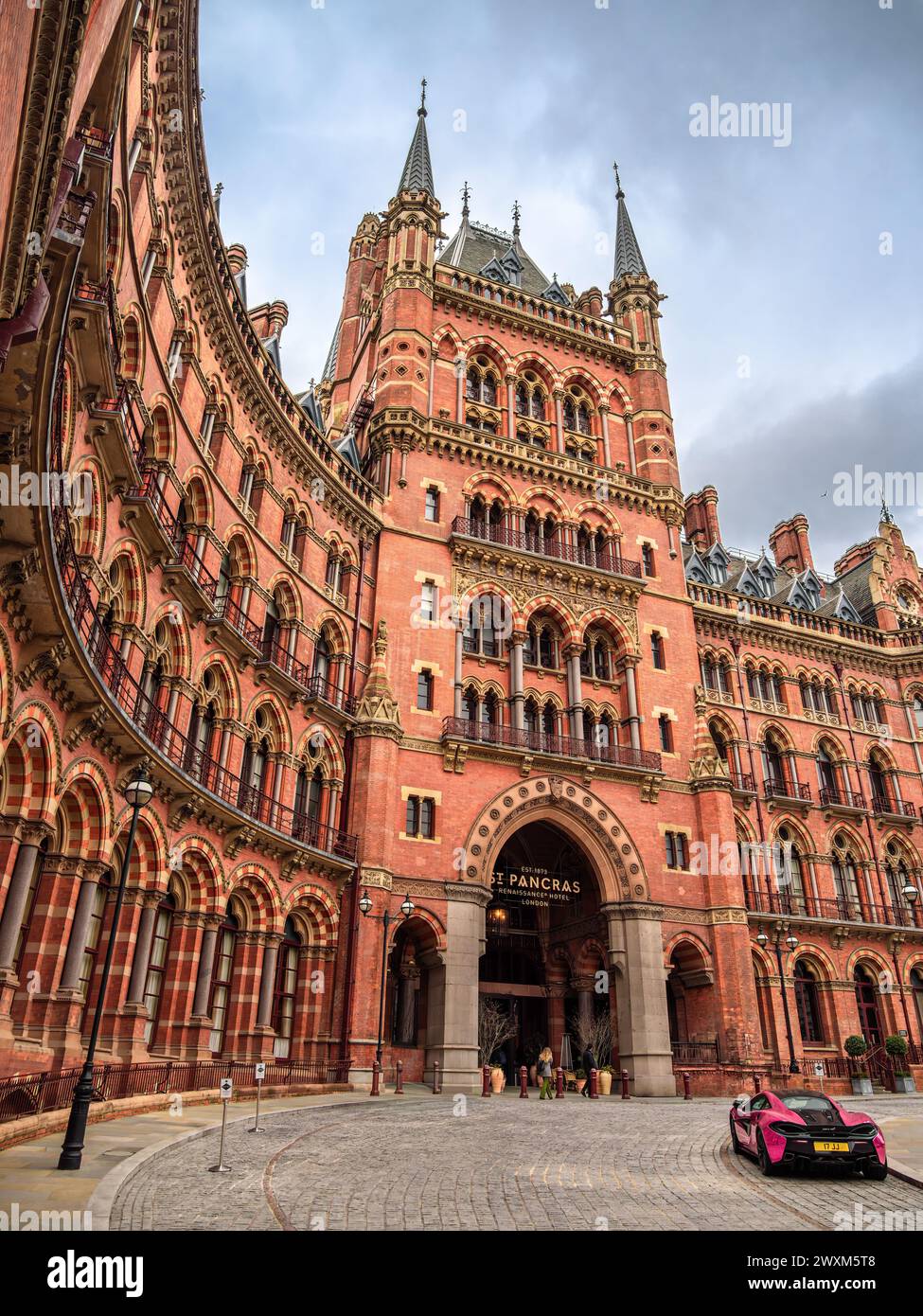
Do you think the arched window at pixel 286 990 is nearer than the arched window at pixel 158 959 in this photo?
No

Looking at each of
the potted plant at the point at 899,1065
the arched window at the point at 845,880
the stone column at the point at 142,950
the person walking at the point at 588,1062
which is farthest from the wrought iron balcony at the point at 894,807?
the stone column at the point at 142,950

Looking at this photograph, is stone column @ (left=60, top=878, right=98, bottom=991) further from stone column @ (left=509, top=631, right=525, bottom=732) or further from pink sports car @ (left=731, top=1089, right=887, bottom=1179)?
stone column @ (left=509, top=631, right=525, bottom=732)

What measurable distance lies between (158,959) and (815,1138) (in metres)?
15.7

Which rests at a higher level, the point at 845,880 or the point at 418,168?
the point at 418,168

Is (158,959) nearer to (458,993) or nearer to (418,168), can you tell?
(458,993)

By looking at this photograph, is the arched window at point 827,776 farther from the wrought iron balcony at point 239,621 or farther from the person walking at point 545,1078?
the wrought iron balcony at point 239,621

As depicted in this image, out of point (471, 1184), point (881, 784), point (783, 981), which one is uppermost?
point (881, 784)

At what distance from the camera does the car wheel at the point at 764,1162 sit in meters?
12.8

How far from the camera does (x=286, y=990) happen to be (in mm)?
28062

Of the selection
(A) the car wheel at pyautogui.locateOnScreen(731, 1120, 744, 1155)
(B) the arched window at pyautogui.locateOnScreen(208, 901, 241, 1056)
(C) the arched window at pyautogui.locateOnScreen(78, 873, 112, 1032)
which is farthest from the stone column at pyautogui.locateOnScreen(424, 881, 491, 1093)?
(A) the car wheel at pyautogui.locateOnScreen(731, 1120, 744, 1155)

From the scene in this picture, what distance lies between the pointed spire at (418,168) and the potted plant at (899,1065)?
139ft

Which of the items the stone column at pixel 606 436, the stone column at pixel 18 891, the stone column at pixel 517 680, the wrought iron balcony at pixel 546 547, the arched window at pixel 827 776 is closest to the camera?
the stone column at pixel 18 891

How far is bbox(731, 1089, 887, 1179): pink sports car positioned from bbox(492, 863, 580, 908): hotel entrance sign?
20854 millimetres

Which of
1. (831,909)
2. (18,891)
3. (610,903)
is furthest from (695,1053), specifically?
(18,891)
